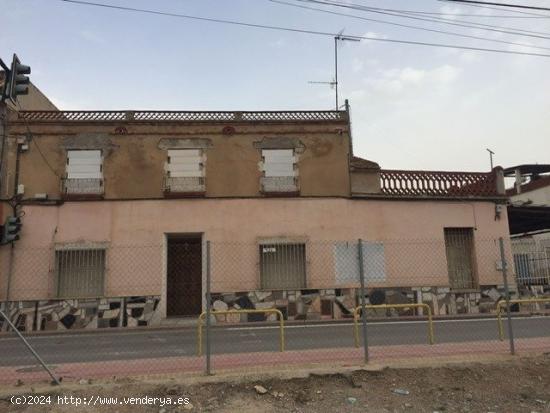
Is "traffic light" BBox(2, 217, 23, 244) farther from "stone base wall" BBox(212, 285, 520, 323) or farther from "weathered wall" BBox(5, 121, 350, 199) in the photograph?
"stone base wall" BBox(212, 285, 520, 323)

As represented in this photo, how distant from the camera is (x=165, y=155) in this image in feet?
63.9

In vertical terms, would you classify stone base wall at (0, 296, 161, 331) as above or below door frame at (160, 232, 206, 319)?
below

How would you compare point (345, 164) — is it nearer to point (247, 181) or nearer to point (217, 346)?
point (247, 181)

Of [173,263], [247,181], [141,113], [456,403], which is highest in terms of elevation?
[141,113]

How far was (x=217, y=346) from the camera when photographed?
36.2ft

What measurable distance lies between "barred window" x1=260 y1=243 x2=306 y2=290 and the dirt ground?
11.8 m

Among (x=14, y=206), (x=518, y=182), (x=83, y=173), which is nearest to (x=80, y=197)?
(x=83, y=173)

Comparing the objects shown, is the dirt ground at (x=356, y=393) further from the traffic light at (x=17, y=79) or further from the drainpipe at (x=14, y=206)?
the drainpipe at (x=14, y=206)

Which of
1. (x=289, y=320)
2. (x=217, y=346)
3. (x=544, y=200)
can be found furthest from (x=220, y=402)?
(x=544, y=200)

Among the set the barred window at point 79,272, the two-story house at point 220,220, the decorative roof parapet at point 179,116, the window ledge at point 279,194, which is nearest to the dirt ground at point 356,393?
the two-story house at point 220,220

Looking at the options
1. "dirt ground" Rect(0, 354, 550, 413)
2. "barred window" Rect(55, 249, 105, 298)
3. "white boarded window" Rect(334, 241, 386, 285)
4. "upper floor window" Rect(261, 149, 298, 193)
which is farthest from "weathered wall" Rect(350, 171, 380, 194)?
"dirt ground" Rect(0, 354, 550, 413)

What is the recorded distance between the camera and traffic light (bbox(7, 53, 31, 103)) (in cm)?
814

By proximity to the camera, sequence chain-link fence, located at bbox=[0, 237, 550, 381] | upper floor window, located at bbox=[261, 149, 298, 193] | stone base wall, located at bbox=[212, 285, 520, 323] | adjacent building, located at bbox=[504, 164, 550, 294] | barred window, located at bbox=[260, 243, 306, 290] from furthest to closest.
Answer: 1. adjacent building, located at bbox=[504, 164, 550, 294]
2. upper floor window, located at bbox=[261, 149, 298, 193]
3. barred window, located at bbox=[260, 243, 306, 290]
4. stone base wall, located at bbox=[212, 285, 520, 323]
5. chain-link fence, located at bbox=[0, 237, 550, 381]

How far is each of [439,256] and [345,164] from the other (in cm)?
503
